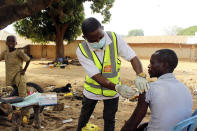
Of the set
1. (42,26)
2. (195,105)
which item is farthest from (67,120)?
(42,26)

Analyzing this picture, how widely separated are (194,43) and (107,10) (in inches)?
407

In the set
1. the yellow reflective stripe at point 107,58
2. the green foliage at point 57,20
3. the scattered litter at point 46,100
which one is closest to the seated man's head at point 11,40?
the scattered litter at point 46,100

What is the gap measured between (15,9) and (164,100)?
3.33 metres

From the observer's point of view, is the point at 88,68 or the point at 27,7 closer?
the point at 88,68

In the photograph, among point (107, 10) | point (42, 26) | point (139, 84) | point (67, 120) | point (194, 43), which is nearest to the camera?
point (139, 84)

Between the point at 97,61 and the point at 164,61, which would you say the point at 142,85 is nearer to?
the point at 164,61

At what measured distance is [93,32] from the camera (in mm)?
2188

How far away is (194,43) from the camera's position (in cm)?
2034

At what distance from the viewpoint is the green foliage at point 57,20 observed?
13.3m

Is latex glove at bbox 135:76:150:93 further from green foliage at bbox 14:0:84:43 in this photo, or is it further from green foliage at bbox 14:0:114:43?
green foliage at bbox 14:0:84:43

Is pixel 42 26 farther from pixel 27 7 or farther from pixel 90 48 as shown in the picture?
pixel 90 48

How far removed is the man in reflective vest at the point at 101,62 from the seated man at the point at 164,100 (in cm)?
48

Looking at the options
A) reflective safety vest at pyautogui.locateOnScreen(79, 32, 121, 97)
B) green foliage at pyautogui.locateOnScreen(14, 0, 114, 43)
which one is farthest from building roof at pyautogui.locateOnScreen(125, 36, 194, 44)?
reflective safety vest at pyautogui.locateOnScreen(79, 32, 121, 97)

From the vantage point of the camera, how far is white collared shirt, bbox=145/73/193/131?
64.7 inches
